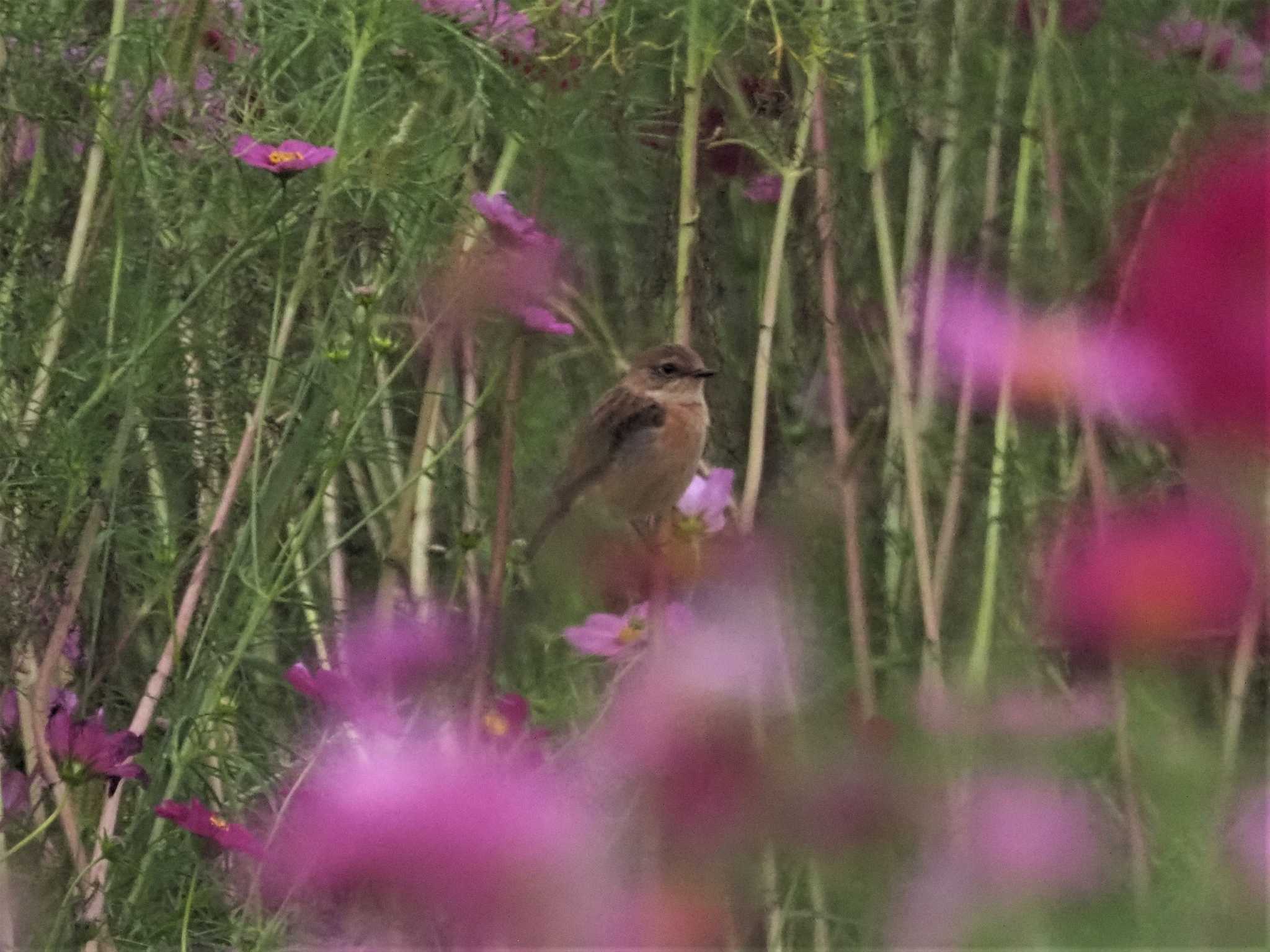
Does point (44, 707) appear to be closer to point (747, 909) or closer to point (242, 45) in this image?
point (747, 909)

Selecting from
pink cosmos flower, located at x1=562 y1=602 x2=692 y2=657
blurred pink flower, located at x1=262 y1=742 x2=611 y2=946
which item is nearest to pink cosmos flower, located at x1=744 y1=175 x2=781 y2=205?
pink cosmos flower, located at x1=562 y1=602 x2=692 y2=657

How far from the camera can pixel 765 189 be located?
44.1 inches

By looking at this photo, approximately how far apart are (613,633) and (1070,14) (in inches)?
22.5

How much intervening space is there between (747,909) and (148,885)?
0.44m

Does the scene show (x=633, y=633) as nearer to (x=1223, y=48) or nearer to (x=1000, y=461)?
(x=1000, y=461)

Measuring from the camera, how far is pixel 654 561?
76 centimetres

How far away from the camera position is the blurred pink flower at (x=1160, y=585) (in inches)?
11.3

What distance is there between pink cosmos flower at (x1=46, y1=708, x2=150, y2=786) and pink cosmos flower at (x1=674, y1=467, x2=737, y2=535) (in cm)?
31

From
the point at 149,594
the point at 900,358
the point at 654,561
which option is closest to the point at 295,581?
the point at 149,594

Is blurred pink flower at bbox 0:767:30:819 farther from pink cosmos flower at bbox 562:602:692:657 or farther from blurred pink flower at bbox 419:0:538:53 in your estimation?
blurred pink flower at bbox 419:0:538:53

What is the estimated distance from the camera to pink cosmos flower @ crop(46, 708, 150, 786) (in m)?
0.80

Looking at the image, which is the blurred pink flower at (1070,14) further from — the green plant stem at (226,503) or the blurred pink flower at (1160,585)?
the blurred pink flower at (1160,585)

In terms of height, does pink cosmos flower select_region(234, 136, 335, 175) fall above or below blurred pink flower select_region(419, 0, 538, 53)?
below

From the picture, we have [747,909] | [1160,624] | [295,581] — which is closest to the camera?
[1160,624]
